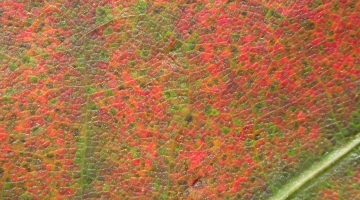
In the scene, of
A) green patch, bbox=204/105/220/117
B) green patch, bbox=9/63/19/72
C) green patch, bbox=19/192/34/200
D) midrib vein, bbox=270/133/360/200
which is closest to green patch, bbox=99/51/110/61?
green patch, bbox=9/63/19/72

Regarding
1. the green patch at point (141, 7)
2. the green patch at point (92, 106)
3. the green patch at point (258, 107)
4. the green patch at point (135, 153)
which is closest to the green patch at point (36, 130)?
the green patch at point (92, 106)

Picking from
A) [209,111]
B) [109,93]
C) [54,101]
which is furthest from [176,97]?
[54,101]

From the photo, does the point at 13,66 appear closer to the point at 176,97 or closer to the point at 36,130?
the point at 36,130

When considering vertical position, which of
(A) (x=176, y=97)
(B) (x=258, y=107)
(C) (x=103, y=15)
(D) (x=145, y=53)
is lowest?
(B) (x=258, y=107)

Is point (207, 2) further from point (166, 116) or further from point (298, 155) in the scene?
point (298, 155)

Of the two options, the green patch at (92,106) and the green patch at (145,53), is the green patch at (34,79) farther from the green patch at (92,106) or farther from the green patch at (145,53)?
the green patch at (145,53)

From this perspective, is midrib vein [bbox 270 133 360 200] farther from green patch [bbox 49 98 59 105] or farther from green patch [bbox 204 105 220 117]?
green patch [bbox 49 98 59 105]

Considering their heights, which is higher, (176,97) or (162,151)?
(176,97)
